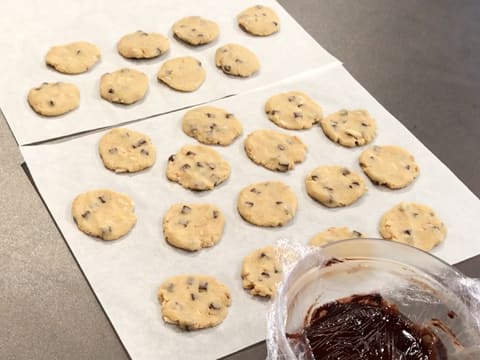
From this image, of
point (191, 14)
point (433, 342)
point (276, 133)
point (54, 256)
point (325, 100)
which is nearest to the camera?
point (433, 342)

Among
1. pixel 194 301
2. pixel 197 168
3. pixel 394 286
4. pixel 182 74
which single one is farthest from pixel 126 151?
pixel 394 286

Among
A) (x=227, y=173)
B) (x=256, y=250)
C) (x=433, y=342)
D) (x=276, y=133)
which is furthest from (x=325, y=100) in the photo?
(x=433, y=342)

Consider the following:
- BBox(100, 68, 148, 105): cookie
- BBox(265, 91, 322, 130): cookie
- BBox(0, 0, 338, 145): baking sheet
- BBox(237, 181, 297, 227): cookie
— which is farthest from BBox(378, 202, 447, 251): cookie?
BBox(100, 68, 148, 105): cookie

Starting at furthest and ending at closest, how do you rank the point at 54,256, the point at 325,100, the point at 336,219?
the point at 325,100, the point at 336,219, the point at 54,256

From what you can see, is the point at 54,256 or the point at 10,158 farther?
the point at 10,158

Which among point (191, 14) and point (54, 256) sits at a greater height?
point (191, 14)

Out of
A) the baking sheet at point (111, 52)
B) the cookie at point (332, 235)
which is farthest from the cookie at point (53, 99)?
the cookie at point (332, 235)

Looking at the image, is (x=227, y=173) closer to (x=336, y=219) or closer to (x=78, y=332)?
(x=336, y=219)

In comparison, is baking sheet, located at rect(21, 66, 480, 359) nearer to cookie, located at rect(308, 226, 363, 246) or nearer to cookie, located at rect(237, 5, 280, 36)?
cookie, located at rect(308, 226, 363, 246)

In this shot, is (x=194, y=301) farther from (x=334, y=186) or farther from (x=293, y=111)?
(x=293, y=111)
